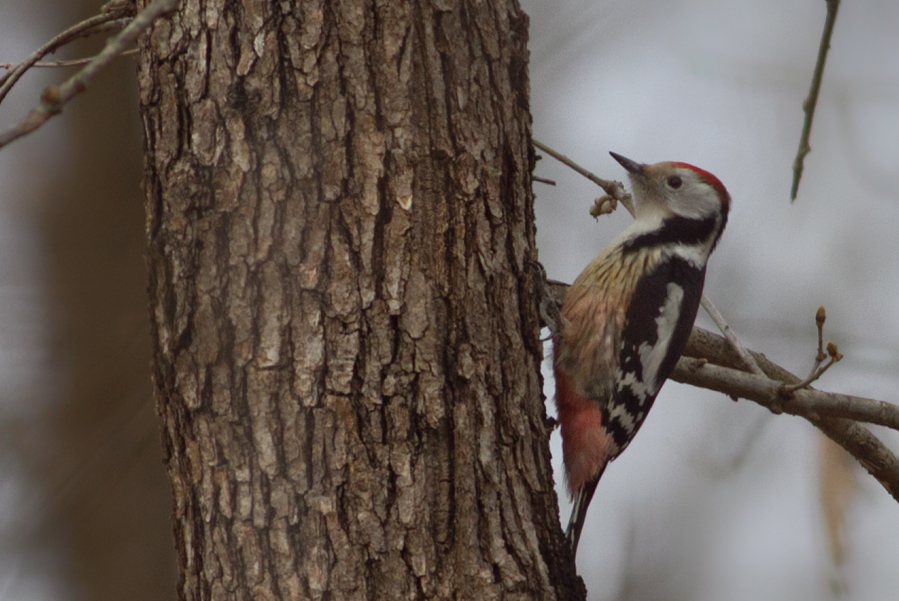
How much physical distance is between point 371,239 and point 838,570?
2.98 m

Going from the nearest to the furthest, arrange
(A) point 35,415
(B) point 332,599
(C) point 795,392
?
(B) point 332,599 < (C) point 795,392 < (A) point 35,415

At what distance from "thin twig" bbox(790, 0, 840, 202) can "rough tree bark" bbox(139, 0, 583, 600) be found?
0.85 metres

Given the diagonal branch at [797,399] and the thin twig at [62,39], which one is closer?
the thin twig at [62,39]

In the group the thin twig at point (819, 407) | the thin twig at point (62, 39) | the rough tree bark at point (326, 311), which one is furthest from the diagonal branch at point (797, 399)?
the thin twig at point (62, 39)

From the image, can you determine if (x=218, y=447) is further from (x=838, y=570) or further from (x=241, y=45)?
(x=838, y=570)

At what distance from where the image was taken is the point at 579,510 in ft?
9.43

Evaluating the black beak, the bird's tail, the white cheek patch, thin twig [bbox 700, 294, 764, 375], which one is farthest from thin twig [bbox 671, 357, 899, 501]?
the black beak

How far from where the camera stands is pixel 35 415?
3533mm

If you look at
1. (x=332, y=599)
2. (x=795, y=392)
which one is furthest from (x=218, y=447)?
(x=795, y=392)

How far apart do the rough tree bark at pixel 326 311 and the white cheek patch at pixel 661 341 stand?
50.1 inches

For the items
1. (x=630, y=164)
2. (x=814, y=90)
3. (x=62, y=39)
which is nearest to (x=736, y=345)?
(x=814, y=90)

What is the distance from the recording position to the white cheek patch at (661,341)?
2.95 metres

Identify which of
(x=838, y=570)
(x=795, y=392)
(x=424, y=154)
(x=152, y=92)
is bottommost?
(x=838, y=570)

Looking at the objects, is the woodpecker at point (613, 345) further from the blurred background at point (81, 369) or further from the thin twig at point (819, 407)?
the blurred background at point (81, 369)
